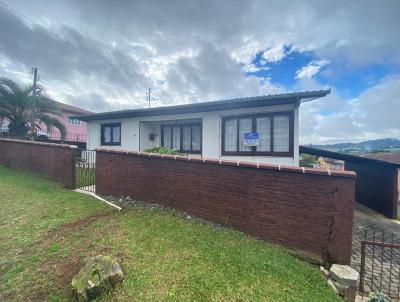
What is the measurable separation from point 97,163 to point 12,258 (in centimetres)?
437

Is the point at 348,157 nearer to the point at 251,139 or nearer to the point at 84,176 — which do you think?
the point at 251,139

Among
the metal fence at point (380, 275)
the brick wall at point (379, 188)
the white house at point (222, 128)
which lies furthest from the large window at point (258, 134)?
the brick wall at point (379, 188)

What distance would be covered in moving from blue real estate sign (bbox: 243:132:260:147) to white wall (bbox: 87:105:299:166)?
634 mm

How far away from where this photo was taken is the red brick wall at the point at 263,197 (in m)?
4.12

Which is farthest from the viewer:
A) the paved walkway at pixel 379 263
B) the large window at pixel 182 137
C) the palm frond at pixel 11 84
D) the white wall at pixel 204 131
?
the palm frond at pixel 11 84

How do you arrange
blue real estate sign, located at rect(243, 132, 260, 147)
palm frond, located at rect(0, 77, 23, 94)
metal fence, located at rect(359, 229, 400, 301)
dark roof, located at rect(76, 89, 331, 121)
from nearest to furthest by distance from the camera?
metal fence, located at rect(359, 229, 400, 301), dark roof, located at rect(76, 89, 331, 121), blue real estate sign, located at rect(243, 132, 260, 147), palm frond, located at rect(0, 77, 23, 94)

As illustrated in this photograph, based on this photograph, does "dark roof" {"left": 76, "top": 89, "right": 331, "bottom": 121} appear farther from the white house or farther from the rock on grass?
the rock on grass

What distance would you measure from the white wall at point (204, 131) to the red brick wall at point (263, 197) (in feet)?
13.8

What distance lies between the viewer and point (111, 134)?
556 inches

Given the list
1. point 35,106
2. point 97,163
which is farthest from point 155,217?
point 35,106

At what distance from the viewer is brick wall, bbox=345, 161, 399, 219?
33.1 feet

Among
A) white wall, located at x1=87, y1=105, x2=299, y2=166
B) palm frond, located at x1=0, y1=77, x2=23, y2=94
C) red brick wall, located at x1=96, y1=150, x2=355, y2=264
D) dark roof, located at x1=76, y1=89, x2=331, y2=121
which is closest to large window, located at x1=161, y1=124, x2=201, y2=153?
white wall, located at x1=87, y1=105, x2=299, y2=166

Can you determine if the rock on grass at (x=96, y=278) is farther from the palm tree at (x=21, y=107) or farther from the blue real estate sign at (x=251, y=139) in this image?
the palm tree at (x=21, y=107)

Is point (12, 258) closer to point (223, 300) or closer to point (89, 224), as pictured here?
point (89, 224)
